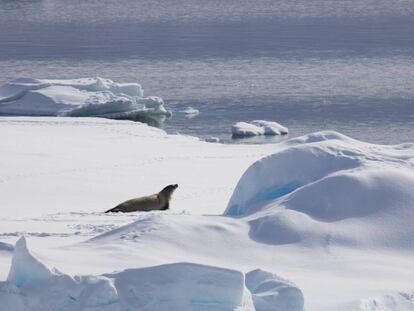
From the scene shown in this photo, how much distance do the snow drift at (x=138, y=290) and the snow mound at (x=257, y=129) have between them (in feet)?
58.7

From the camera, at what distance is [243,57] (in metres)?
40.8

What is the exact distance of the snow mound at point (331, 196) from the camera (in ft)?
28.4

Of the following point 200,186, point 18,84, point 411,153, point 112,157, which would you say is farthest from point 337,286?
point 18,84

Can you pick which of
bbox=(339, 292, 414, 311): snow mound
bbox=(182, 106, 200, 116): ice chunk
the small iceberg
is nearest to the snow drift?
bbox=(339, 292, 414, 311): snow mound

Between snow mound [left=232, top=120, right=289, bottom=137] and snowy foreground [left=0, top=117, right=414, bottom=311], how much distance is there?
36.1 ft

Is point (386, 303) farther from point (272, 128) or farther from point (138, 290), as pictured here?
point (272, 128)

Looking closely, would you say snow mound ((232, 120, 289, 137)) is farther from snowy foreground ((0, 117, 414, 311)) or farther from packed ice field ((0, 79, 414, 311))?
snowy foreground ((0, 117, 414, 311))

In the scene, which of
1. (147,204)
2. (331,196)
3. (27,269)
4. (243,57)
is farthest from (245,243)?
(243,57)

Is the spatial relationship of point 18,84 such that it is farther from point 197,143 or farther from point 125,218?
point 125,218

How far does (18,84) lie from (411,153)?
18.6 meters

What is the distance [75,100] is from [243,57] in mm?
14806

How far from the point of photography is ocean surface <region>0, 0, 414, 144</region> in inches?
1123

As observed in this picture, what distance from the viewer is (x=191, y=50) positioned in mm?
43875

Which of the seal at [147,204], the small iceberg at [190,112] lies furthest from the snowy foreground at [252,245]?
the small iceberg at [190,112]
